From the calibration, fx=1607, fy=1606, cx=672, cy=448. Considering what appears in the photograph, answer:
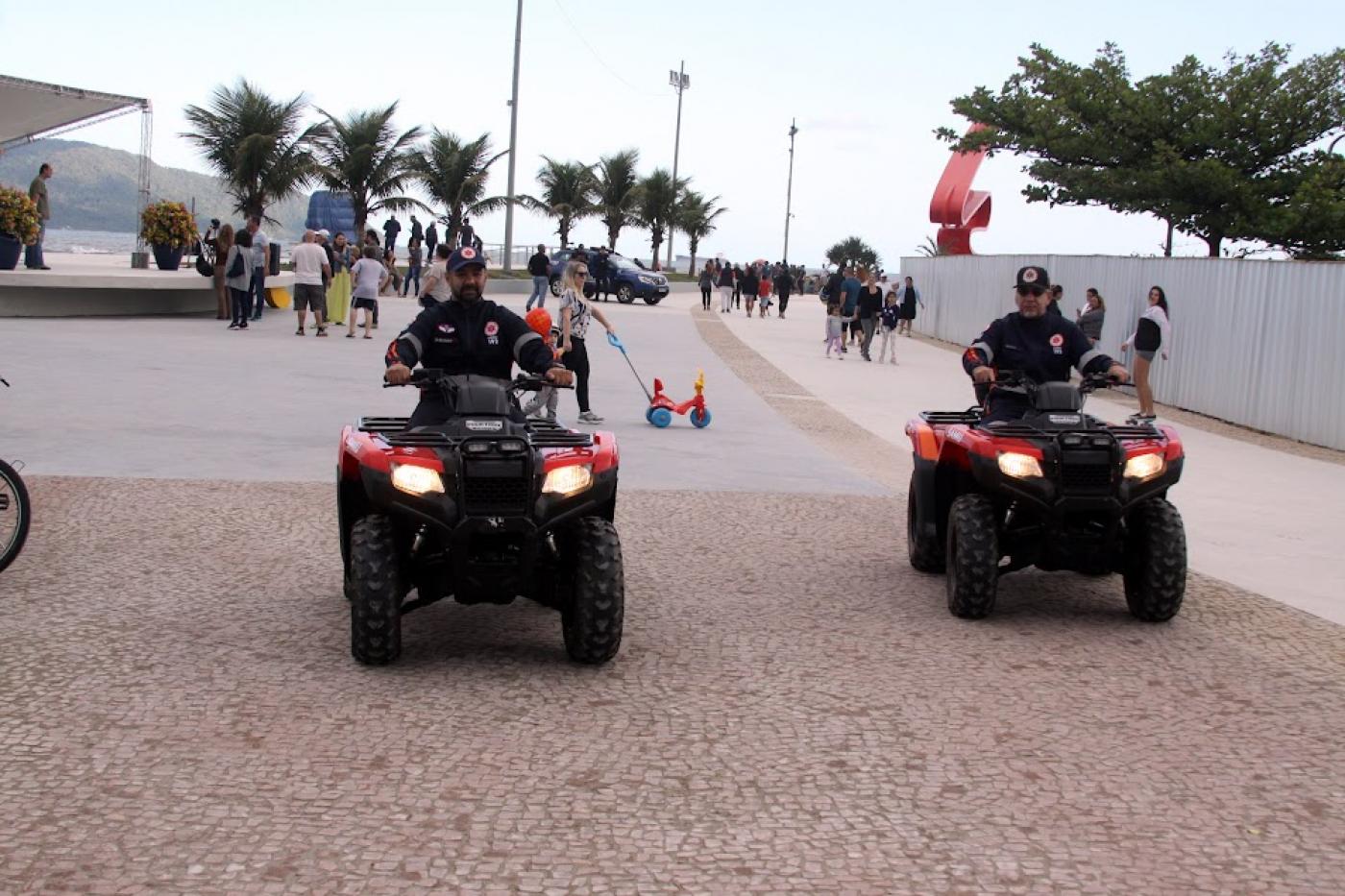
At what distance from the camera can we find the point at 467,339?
7.23 meters

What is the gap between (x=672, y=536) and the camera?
9.86m

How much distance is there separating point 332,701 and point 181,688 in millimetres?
597

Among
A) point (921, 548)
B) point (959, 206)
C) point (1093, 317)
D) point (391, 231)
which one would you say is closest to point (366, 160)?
point (391, 231)

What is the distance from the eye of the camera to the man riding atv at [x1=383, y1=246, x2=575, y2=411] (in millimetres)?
7156

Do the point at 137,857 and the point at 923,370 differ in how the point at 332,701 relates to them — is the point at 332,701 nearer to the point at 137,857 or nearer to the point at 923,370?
the point at 137,857

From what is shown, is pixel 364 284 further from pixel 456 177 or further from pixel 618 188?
pixel 618 188

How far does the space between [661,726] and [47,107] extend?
3430 cm

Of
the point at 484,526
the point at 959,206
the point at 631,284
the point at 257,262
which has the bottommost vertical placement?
the point at 484,526

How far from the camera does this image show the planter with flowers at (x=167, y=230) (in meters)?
33.8

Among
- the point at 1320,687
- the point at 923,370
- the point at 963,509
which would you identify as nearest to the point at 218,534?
the point at 963,509

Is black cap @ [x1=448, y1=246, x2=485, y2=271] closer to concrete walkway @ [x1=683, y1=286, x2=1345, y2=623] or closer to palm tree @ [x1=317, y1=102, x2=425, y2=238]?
concrete walkway @ [x1=683, y1=286, x2=1345, y2=623]

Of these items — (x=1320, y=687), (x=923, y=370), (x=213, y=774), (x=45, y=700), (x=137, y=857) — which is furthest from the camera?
(x=923, y=370)

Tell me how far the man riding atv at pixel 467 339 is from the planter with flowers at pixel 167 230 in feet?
93.1

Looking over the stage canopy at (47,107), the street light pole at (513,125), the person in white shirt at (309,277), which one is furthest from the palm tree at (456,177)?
the person in white shirt at (309,277)
